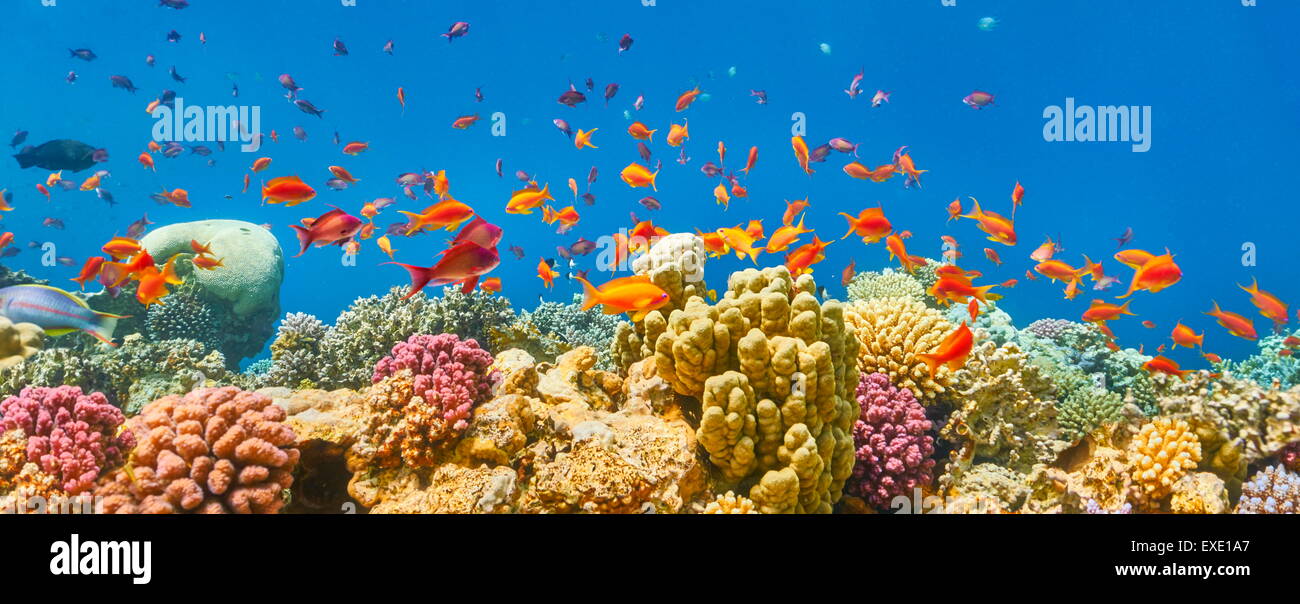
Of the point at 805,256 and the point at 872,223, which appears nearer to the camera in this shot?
the point at 805,256

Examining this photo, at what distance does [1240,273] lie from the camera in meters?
38.7

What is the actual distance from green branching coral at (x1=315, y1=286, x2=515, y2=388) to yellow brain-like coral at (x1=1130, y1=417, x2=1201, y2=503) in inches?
229

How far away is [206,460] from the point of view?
2807 mm

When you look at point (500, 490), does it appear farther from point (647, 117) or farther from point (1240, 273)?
point (1240, 273)

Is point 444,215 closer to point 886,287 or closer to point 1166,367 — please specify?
point 1166,367

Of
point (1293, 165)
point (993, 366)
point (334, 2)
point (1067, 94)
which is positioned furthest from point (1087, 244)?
point (334, 2)

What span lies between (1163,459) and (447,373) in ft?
16.6

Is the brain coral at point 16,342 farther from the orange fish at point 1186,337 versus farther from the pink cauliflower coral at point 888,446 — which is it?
the orange fish at point 1186,337

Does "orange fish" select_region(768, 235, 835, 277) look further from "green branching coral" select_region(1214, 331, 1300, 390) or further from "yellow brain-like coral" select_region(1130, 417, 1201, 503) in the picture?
"green branching coral" select_region(1214, 331, 1300, 390)

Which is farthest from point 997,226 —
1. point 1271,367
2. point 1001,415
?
point 1271,367

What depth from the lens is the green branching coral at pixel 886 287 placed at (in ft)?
26.5

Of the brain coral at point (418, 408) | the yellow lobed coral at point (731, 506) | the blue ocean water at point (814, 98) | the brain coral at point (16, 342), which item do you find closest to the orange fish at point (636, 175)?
the brain coral at point (418, 408)

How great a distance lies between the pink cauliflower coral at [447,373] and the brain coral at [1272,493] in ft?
17.1

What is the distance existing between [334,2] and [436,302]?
36.2 metres
